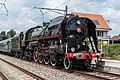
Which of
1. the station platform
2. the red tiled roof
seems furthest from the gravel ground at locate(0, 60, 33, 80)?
the red tiled roof

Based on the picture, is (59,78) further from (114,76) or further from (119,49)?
(119,49)

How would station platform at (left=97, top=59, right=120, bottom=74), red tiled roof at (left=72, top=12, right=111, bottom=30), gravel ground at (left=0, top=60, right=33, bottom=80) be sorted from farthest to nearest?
red tiled roof at (left=72, top=12, right=111, bottom=30) → station platform at (left=97, top=59, right=120, bottom=74) → gravel ground at (left=0, top=60, right=33, bottom=80)

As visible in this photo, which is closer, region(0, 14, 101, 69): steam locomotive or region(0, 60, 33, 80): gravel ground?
region(0, 60, 33, 80): gravel ground

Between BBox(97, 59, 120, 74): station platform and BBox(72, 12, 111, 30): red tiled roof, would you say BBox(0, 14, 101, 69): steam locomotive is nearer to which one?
BBox(97, 59, 120, 74): station platform

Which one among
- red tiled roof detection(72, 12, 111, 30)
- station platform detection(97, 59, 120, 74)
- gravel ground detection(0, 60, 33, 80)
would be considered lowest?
gravel ground detection(0, 60, 33, 80)

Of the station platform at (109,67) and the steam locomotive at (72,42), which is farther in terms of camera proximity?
the steam locomotive at (72,42)

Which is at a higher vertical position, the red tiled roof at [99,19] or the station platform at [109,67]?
the red tiled roof at [99,19]

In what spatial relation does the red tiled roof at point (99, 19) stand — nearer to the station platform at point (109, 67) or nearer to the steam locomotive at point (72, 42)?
the steam locomotive at point (72, 42)

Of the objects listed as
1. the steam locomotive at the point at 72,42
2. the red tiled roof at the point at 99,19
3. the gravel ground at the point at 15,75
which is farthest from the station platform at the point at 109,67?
the red tiled roof at the point at 99,19

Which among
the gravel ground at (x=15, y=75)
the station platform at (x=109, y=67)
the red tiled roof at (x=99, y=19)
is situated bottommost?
the gravel ground at (x=15, y=75)

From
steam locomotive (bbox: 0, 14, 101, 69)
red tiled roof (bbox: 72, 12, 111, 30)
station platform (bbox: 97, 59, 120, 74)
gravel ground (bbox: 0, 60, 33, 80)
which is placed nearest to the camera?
gravel ground (bbox: 0, 60, 33, 80)

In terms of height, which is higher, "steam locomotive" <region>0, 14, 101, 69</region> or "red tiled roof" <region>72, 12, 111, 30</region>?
"red tiled roof" <region>72, 12, 111, 30</region>

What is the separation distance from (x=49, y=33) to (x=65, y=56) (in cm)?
350

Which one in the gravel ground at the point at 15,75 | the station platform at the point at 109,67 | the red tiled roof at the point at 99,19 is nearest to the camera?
the gravel ground at the point at 15,75
